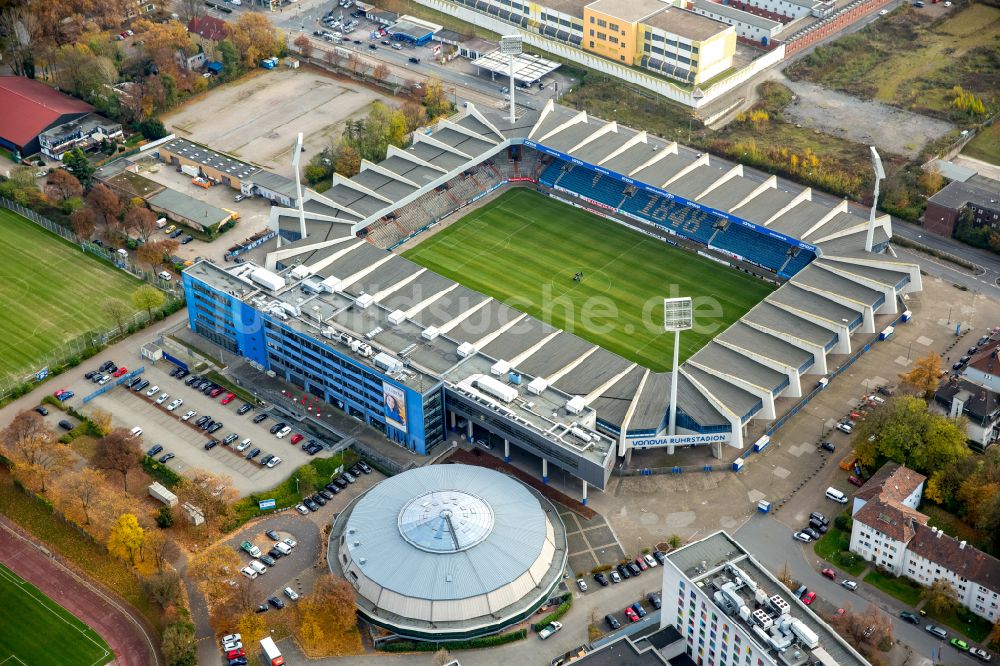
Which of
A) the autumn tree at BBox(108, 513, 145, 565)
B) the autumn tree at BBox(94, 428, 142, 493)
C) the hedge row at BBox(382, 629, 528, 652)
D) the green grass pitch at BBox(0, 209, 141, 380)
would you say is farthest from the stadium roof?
the autumn tree at BBox(108, 513, 145, 565)

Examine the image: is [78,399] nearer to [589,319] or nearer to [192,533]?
[192,533]

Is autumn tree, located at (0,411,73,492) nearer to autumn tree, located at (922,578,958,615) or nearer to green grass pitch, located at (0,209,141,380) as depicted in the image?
green grass pitch, located at (0,209,141,380)

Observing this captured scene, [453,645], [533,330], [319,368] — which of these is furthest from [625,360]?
[453,645]

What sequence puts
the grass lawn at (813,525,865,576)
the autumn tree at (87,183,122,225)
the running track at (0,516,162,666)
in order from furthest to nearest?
the autumn tree at (87,183,122,225) → the grass lawn at (813,525,865,576) → the running track at (0,516,162,666)

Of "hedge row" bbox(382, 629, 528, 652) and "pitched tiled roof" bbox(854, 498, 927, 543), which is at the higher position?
"pitched tiled roof" bbox(854, 498, 927, 543)

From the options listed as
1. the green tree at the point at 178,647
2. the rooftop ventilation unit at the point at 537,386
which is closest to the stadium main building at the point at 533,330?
the rooftop ventilation unit at the point at 537,386

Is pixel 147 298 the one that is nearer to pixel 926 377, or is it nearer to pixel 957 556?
pixel 926 377
